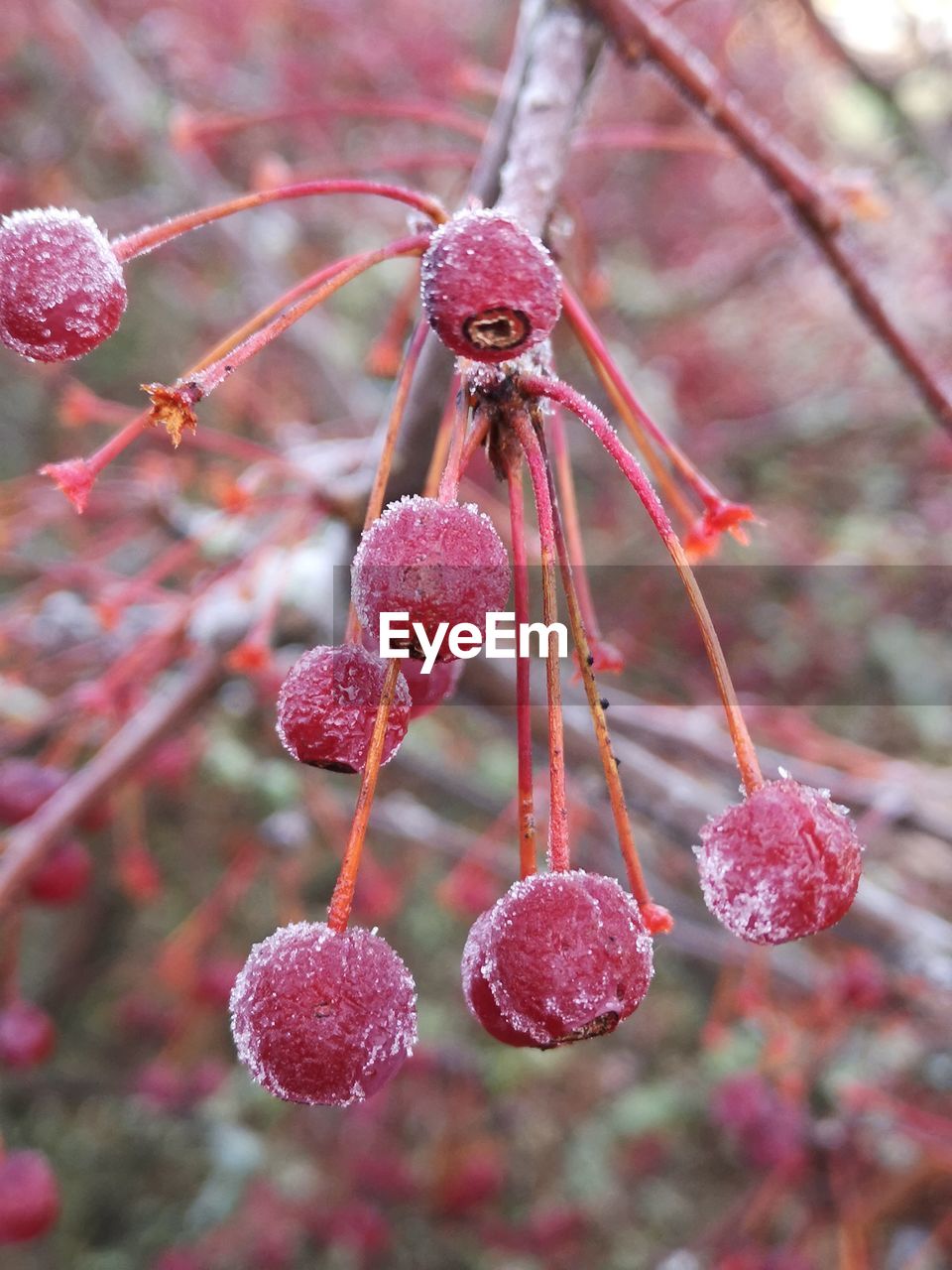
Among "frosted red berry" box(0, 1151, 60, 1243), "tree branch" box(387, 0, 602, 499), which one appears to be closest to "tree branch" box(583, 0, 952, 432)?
"tree branch" box(387, 0, 602, 499)

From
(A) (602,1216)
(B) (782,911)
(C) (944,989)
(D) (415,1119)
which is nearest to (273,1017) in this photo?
(B) (782,911)

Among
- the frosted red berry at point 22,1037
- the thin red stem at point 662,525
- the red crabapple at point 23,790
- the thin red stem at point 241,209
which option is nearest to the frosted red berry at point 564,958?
the thin red stem at point 662,525

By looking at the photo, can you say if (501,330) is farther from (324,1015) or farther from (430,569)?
(324,1015)

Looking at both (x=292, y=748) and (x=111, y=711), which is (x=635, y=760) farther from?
(x=292, y=748)

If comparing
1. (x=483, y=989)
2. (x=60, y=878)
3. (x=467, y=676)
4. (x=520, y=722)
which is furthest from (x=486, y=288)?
(x=60, y=878)

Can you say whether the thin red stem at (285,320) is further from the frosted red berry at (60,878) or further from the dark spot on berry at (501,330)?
the frosted red berry at (60,878)

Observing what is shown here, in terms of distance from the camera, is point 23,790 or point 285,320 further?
point 23,790

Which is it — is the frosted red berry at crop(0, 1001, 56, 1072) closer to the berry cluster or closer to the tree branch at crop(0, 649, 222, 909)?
the tree branch at crop(0, 649, 222, 909)
